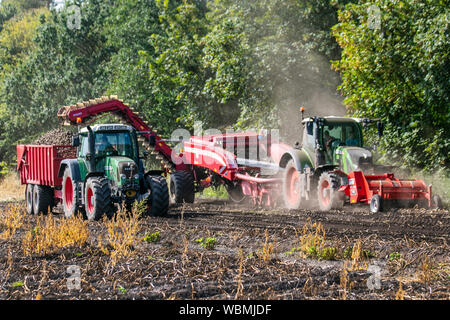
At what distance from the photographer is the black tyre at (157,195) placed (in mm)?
14531

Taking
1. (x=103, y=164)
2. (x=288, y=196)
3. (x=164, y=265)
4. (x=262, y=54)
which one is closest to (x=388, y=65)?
(x=288, y=196)

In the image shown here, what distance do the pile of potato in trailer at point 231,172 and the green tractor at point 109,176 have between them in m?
0.02

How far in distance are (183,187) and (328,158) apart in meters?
5.31

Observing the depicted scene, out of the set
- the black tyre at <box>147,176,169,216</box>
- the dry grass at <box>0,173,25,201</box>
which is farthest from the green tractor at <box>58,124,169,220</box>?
the dry grass at <box>0,173,25,201</box>

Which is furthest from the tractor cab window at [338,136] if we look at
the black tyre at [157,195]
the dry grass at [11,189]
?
the dry grass at [11,189]

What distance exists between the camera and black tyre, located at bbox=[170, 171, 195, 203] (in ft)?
62.8

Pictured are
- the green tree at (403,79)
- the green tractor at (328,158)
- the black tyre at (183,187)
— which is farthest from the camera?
the black tyre at (183,187)

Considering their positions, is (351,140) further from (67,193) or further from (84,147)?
(67,193)

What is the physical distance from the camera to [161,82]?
1180 inches

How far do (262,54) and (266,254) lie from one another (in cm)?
1465

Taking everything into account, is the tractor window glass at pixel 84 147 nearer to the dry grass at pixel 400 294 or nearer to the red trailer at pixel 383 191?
the red trailer at pixel 383 191

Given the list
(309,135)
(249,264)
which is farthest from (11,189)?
(249,264)

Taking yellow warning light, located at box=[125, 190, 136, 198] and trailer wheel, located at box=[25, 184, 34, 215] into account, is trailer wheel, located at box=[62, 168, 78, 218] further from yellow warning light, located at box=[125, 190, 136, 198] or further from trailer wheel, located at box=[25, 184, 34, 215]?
trailer wheel, located at box=[25, 184, 34, 215]

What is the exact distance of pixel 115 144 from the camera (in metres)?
15.0
